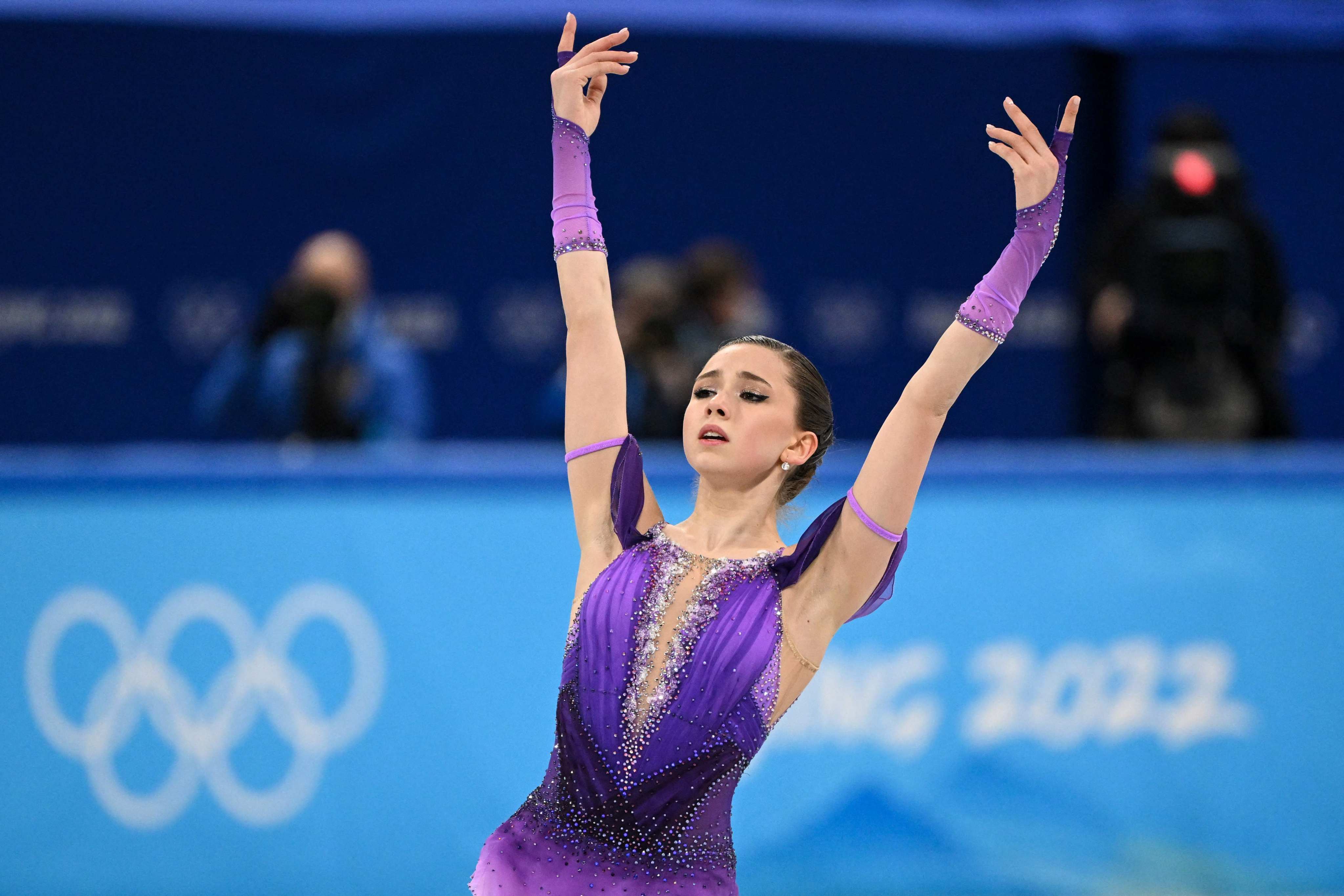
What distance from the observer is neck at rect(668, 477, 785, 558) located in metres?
2.82

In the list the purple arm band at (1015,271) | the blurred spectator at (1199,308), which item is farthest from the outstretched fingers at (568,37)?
the blurred spectator at (1199,308)

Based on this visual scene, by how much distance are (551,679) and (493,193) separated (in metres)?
3.77

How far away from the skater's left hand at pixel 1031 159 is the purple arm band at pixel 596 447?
0.79 metres

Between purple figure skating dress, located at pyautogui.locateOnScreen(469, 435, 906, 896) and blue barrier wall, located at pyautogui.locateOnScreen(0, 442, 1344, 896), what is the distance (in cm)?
193

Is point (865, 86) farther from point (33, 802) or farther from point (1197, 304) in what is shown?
point (33, 802)

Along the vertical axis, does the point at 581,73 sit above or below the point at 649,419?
above

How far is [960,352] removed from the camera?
2541 mm

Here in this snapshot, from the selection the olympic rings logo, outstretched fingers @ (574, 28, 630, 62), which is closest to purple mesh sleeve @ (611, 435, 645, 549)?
outstretched fingers @ (574, 28, 630, 62)

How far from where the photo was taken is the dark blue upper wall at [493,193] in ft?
25.2

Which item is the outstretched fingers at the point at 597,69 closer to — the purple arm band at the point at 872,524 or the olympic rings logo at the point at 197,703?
the purple arm band at the point at 872,524

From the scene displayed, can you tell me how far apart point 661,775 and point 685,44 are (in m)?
5.92

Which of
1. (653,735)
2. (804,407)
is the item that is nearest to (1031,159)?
(804,407)

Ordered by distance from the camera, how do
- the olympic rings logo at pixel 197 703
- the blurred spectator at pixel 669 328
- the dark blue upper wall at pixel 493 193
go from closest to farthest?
the olympic rings logo at pixel 197 703
the blurred spectator at pixel 669 328
the dark blue upper wall at pixel 493 193

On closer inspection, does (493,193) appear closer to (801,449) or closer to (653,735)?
(801,449)
